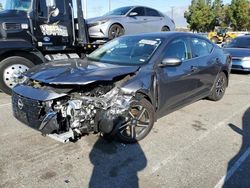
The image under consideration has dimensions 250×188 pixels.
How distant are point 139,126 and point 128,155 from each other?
60 cm

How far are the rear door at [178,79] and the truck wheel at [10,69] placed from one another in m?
3.69

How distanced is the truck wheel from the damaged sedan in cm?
237

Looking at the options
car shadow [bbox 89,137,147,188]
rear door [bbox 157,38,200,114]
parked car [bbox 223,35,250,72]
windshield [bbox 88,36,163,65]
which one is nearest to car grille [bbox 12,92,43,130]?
car shadow [bbox 89,137,147,188]

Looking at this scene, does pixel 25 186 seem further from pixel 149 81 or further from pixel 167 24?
pixel 167 24

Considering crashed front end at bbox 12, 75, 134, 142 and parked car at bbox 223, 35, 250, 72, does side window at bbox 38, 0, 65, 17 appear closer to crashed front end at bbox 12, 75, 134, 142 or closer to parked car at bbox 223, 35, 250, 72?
crashed front end at bbox 12, 75, 134, 142

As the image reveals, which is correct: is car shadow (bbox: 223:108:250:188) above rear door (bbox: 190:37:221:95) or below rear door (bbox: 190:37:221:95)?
below

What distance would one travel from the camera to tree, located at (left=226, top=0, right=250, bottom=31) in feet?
133

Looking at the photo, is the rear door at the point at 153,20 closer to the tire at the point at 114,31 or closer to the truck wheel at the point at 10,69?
Answer: the tire at the point at 114,31

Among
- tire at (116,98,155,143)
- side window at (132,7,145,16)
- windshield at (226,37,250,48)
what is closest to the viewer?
tire at (116,98,155,143)

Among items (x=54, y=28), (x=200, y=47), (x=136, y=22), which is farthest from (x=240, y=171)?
(x=136, y=22)

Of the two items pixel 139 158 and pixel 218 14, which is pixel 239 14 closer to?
pixel 218 14

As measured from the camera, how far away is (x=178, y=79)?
4.83 m

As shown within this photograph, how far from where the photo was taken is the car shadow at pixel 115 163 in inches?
127

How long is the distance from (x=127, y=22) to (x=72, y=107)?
256 inches
